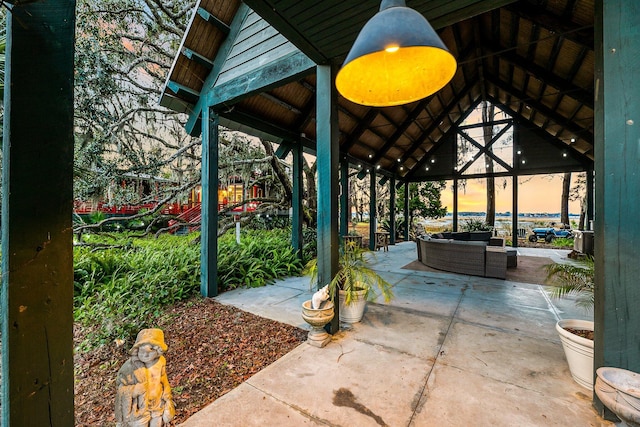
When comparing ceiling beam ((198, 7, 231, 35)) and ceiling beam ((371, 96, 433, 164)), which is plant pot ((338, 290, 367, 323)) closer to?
ceiling beam ((198, 7, 231, 35))

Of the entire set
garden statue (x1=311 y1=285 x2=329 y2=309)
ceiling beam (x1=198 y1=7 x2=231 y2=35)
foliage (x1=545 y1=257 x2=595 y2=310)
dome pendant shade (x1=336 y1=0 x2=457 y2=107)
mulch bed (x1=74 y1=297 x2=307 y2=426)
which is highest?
ceiling beam (x1=198 y1=7 x2=231 y2=35)

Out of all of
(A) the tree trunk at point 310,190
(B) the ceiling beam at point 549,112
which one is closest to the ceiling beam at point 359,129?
(A) the tree trunk at point 310,190

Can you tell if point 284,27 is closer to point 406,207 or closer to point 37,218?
point 37,218

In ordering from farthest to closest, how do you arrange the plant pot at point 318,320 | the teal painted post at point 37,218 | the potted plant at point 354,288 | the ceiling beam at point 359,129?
the ceiling beam at point 359,129 < the potted plant at point 354,288 < the plant pot at point 318,320 < the teal painted post at point 37,218

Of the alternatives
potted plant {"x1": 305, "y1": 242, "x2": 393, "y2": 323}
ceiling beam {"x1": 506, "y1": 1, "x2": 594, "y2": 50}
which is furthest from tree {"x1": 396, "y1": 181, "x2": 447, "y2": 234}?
potted plant {"x1": 305, "y1": 242, "x2": 393, "y2": 323}

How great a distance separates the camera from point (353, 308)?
9.46ft

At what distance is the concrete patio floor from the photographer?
1570 mm

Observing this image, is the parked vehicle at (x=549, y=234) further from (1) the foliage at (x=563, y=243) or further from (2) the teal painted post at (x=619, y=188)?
(2) the teal painted post at (x=619, y=188)

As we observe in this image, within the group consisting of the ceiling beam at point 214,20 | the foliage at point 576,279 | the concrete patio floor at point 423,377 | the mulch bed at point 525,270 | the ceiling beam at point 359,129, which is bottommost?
the mulch bed at point 525,270

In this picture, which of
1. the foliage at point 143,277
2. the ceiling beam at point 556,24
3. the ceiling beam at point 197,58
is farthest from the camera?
the ceiling beam at point 556,24

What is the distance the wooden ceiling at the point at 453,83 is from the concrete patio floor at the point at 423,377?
2825mm

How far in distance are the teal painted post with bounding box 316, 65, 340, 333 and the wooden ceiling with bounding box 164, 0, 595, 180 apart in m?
0.27

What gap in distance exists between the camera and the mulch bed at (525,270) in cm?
497

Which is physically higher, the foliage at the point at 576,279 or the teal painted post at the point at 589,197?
the teal painted post at the point at 589,197
